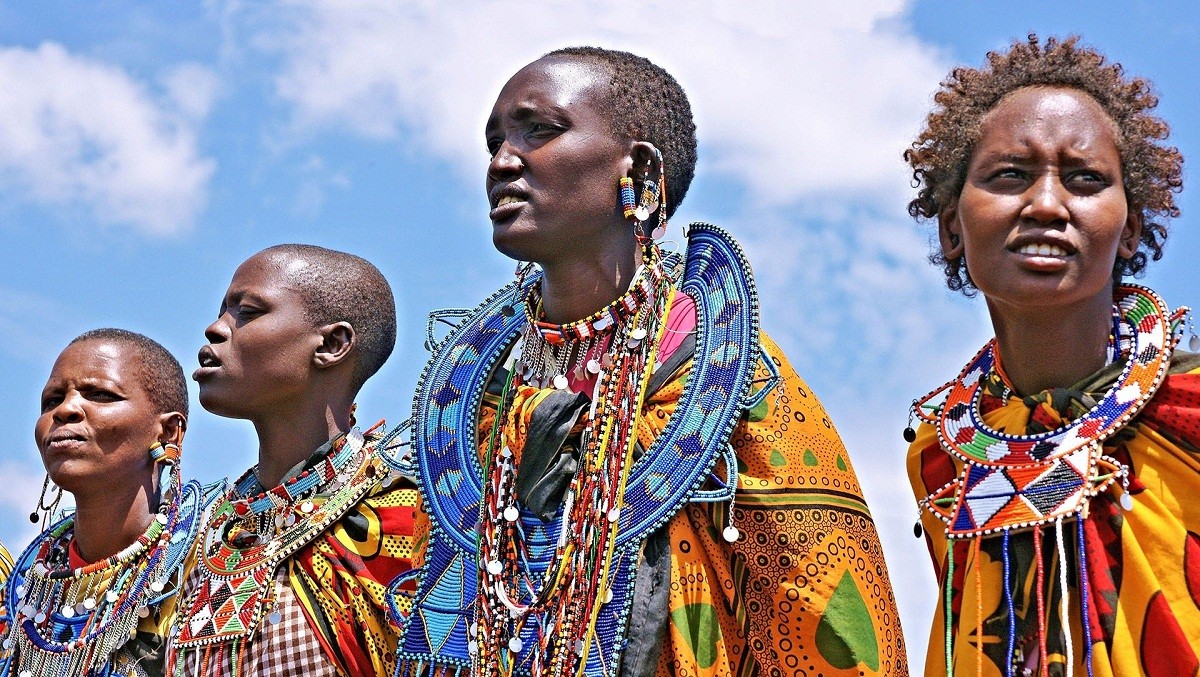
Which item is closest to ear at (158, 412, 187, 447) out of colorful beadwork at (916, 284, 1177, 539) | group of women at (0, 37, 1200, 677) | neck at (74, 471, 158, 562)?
neck at (74, 471, 158, 562)

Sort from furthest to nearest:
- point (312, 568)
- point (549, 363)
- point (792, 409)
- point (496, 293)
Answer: point (312, 568)
point (496, 293)
point (549, 363)
point (792, 409)

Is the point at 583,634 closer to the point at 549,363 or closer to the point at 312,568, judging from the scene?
the point at 549,363

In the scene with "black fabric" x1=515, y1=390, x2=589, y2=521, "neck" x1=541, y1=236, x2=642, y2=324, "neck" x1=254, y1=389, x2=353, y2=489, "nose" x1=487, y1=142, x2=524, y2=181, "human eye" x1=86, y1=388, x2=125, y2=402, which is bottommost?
"black fabric" x1=515, y1=390, x2=589, y2=521

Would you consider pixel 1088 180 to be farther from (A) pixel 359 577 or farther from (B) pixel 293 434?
(B) pixel 293 434

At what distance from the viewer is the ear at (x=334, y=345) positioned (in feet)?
19.5

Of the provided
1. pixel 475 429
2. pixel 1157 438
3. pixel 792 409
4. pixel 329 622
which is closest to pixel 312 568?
pixel 329 622

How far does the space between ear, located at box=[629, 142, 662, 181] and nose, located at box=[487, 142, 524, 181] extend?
34 cm

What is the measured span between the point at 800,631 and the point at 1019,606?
1.86ft

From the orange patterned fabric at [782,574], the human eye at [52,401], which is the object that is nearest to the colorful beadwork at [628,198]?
the orange patterned fabric at [782,574]

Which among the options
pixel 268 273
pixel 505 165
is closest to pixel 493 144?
pixel 505 165

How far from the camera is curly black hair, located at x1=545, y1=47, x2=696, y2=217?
4793 millimetres

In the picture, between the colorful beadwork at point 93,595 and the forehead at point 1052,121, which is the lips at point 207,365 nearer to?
the colorful beadwork at point 93,595

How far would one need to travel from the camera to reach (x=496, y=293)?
5332 millimetres

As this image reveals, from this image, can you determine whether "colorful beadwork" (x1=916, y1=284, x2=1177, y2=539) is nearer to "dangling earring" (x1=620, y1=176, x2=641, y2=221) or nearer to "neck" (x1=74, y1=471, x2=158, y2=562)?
"dangling earring" (x1=620, y1=176, x2=641, y2=221)
